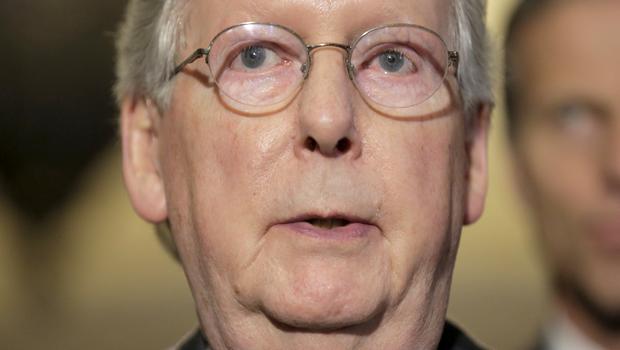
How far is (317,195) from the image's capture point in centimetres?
154

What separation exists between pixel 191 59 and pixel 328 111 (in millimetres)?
271

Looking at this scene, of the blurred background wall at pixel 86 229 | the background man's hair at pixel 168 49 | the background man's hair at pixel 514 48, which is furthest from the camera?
the blurred background wall at pixel 86 229

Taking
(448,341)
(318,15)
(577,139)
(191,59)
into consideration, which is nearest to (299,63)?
(318,15)

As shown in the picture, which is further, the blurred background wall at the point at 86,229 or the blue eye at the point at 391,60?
the blurred background wall at the point at 86,229

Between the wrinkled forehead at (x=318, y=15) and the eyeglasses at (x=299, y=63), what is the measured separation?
14 millimetres

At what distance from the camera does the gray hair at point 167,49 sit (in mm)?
1747

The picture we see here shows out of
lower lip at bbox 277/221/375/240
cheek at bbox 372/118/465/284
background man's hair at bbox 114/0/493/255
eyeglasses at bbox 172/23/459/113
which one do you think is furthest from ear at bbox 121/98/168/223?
cheek at bbox 372/118/465/284

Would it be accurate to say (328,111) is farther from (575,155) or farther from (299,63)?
(575,155)

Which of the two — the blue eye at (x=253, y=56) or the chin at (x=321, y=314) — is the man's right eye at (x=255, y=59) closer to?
the blue eye at (x=253, y=56)

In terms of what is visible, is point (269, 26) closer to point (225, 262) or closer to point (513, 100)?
point (225, 262)

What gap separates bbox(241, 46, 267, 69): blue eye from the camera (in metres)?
1.63

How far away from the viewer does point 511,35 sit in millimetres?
3418

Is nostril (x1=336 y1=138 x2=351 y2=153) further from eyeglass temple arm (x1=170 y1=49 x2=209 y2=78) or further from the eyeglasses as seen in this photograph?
eyeglass temple arm (x1=170 y1=49 x2=209 y2=78)

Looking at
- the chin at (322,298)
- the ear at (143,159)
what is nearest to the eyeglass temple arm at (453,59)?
the chin at (322,298)
